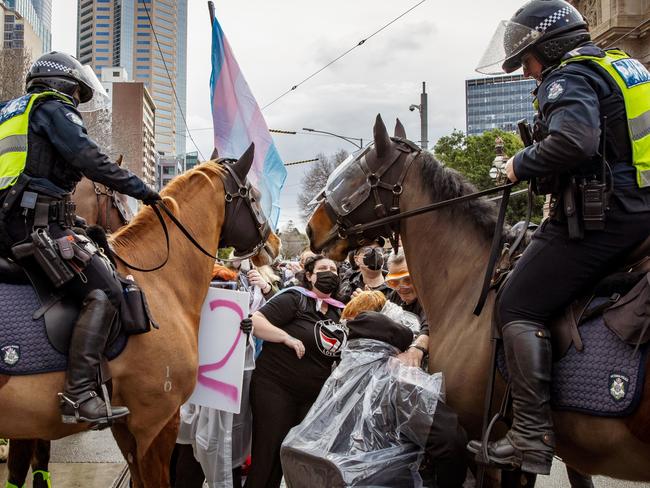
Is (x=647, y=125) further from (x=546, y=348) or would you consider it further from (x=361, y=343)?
(x=361, y=343)

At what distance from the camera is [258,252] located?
5.38 m

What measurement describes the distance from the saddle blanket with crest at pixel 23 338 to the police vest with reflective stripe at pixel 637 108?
11.2ft

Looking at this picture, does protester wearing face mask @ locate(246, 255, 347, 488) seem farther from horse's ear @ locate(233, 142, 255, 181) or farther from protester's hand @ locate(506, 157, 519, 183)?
protester's hand @ locate(506, 157, 519, 183)

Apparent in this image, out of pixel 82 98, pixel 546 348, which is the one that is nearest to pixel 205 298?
pixel 82 98

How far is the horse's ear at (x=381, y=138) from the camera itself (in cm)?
395

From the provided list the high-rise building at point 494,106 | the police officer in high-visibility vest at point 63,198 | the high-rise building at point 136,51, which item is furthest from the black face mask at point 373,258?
the high-rise building at point 136,51

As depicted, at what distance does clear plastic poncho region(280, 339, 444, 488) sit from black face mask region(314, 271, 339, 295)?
1417 mm

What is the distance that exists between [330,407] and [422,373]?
1.94 ft

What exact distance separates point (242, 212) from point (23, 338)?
2019 millimetres

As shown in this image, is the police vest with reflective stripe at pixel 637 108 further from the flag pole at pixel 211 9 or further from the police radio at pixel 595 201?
the flag pole at pixel 211 9

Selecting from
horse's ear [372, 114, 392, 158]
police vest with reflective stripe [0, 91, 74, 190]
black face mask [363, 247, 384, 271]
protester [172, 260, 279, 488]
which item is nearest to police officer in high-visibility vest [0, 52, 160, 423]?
police vest with reflective stripe [0, 91, 74, 190]

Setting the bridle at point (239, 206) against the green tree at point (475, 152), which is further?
the green tree at point (475, 152)

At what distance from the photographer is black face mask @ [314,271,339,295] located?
5.15 m

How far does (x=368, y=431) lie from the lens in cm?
355
